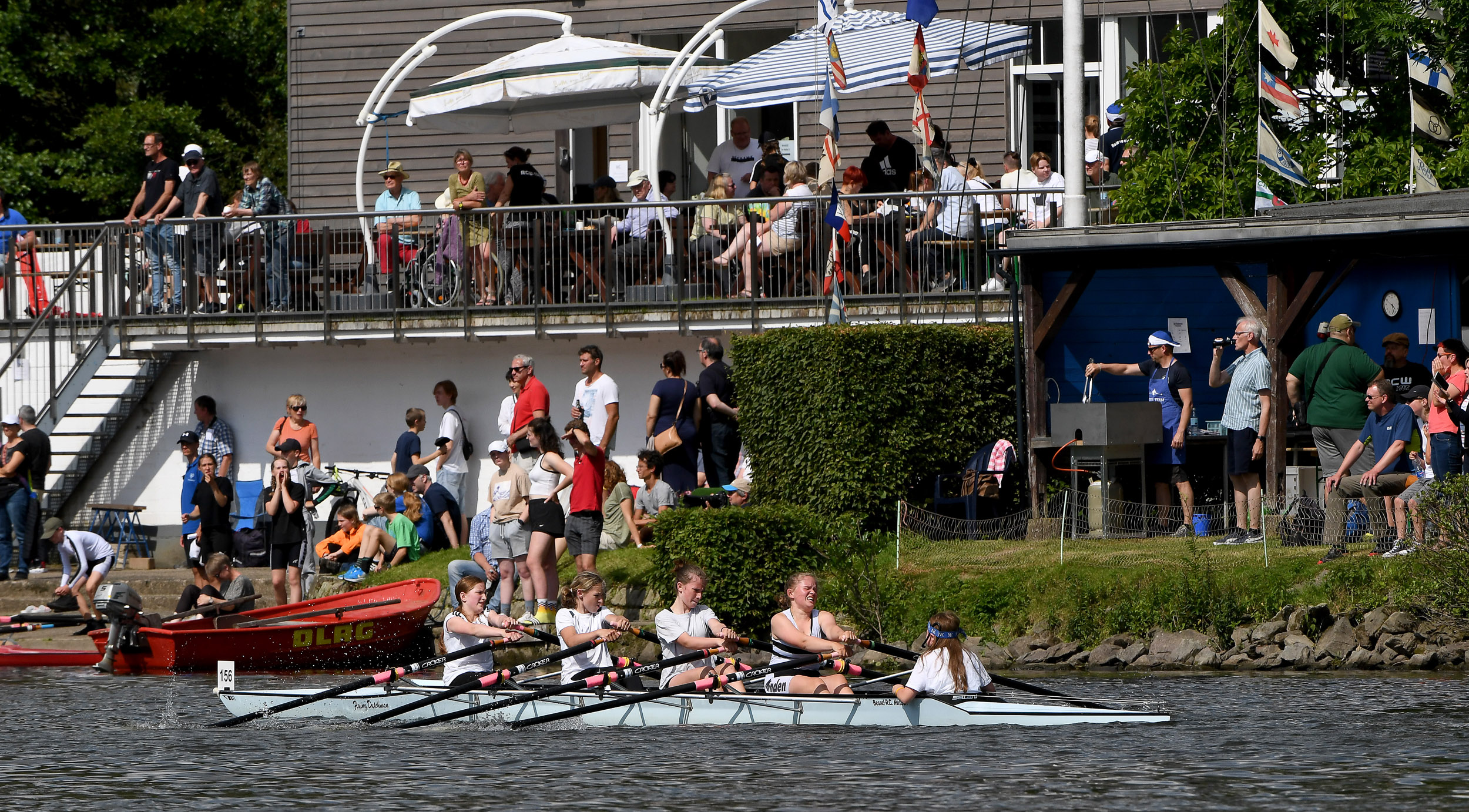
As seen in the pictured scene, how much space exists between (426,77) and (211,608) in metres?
11.4

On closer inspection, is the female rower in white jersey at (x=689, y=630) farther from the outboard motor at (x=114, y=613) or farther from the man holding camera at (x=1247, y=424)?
the outboard motor at (x=114, y=613)

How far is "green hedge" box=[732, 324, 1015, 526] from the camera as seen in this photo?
62.7ft

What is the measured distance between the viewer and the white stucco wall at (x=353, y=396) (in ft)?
74.9

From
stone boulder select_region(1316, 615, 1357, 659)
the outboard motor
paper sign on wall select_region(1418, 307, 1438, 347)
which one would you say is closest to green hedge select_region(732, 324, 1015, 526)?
paper sign on wall select_region(1418, 307, 1438, 347)

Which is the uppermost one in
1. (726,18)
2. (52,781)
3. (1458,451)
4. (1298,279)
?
(726,18)

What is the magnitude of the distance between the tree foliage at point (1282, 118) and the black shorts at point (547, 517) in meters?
7.10

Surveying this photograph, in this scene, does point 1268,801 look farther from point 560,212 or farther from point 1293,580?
point 560,212

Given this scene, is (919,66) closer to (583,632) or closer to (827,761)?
(583,632)

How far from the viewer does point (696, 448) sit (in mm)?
20797

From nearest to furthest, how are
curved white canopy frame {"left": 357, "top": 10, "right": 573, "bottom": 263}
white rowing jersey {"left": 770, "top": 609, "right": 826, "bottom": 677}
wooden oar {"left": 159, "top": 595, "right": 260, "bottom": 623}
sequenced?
white rowing jersey {"left": 770, "top": 609, "right": 826, "bottom": 677} → wooden oar {"left": 159, "top": 595, "right": 260, "bottom": 623} → curved white canopy frame {"left": 357, "top": 10, "right": 573, "bottom": 263}

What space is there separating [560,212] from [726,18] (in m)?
3.86

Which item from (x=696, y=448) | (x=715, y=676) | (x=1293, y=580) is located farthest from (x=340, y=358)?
(x=1293, y=580)

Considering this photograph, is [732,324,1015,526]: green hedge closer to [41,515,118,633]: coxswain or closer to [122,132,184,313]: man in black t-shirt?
[41,515,118,633]: coxswain

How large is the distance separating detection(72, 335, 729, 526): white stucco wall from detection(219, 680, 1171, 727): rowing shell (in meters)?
7.21
